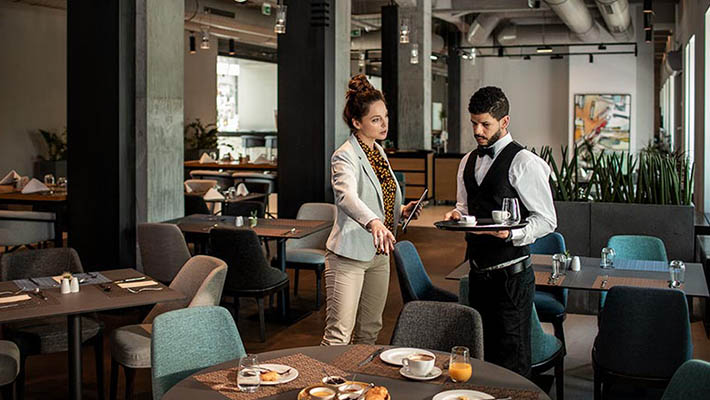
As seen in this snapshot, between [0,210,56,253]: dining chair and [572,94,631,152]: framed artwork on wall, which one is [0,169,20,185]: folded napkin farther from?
[572,94,631,152]: framed artwork on wall

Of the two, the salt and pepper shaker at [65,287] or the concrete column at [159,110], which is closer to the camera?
the salt and pepper shaker at [65,287]

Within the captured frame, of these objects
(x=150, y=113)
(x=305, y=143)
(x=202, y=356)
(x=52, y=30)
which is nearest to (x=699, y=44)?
(x=305, y=143)

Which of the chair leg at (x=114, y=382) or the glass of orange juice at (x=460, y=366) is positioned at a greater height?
the glass of orange juice at (x=460, y=366)

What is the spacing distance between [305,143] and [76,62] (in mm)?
2684

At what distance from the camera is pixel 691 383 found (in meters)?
2.37

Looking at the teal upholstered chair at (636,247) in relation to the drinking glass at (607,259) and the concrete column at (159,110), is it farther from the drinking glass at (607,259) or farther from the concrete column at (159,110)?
the concrete column at (159,110)

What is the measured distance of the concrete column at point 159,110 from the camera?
6.34m

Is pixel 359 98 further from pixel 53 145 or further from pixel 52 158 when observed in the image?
pixel 53 145

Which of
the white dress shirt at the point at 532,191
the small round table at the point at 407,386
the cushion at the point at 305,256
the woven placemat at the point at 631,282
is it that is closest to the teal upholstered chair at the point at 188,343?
the small round table at the point at 407,386

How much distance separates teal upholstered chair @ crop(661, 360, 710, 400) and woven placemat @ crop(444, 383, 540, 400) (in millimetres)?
397

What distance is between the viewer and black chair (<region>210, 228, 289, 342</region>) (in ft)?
18.1

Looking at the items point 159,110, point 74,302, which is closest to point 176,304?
point 74,302

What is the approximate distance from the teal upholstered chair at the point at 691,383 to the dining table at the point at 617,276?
5.88ft

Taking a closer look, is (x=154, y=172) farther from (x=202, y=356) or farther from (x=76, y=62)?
(x=202, y=356)
